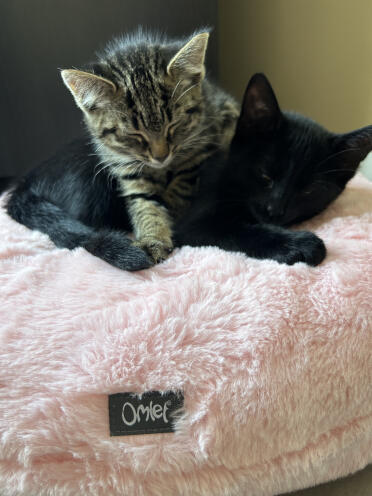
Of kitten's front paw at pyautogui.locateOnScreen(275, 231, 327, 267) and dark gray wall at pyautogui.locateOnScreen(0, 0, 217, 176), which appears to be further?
dark gray wall at pyautogui.locateOnScreen(0, 0, 217, 176)

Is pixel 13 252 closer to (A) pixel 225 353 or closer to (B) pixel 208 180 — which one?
(B) pixel 208 180

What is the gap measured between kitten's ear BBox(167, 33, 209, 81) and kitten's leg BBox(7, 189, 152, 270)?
0.46 m

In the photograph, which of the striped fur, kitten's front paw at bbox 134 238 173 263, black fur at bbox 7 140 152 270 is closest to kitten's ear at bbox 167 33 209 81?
the striped fur

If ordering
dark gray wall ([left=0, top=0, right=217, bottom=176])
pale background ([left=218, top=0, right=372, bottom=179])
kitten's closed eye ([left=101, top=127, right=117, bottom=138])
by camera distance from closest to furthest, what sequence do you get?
kitten's closed eye ([left=101, top=127, right=117, bottom=138]), pale background ([left=218, top=0, right=372, bottom=179]), dark gray wall ([left=0, top=0, right=217, bottom=176])

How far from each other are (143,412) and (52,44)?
1.51 metres

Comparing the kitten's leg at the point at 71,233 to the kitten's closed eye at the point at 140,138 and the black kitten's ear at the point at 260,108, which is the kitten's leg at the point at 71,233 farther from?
the black kitten's ear at the point at 260,108

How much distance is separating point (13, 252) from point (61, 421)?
54 centimetres

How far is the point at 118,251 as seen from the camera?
36.9 inches

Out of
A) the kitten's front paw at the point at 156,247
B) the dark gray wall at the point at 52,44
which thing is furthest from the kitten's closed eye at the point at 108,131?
the dark gray wall at the point at 52,44

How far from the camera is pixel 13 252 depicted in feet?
3.46

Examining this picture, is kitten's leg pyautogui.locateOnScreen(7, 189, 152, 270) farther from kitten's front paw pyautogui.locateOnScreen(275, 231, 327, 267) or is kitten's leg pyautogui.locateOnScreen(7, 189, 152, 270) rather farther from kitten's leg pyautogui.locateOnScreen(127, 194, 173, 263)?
kitten's front paw pyautogui.locateOnScreen(275, 231, 327, 267)

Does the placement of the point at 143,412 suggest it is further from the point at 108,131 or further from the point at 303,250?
the point at 108,131

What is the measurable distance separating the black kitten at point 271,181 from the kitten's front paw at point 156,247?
0.12 feet

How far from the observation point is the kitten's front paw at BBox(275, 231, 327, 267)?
0.86m
